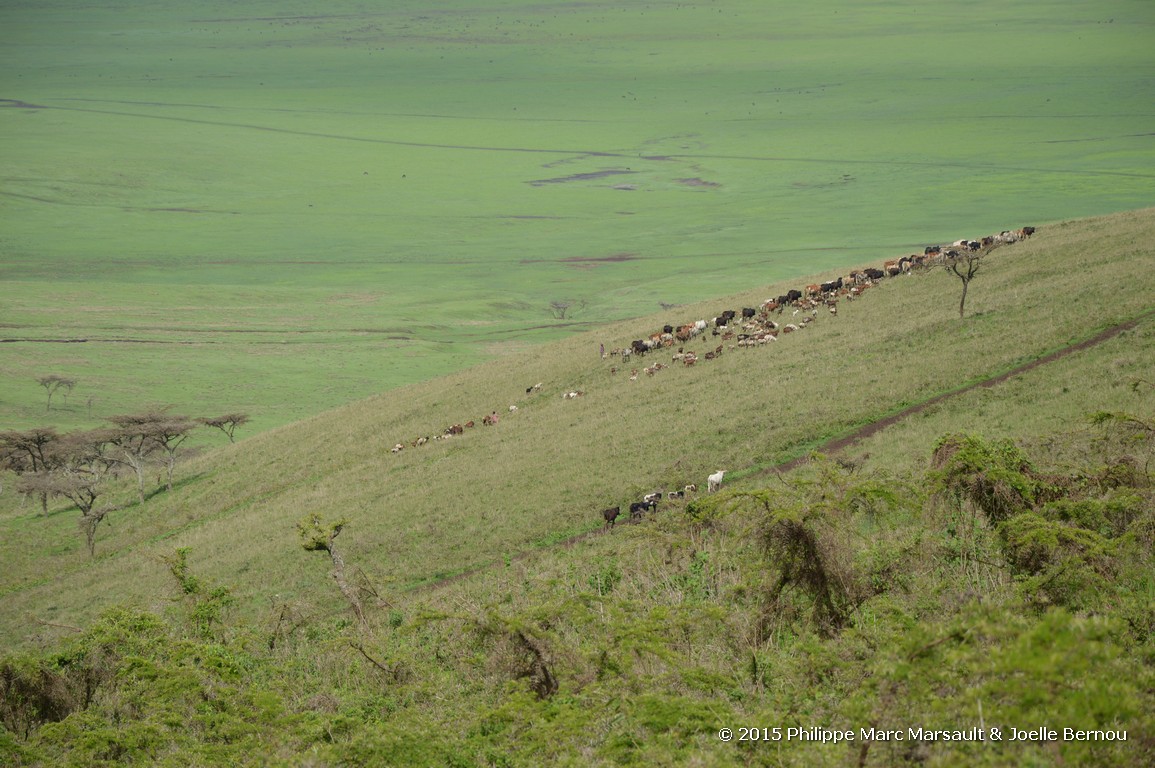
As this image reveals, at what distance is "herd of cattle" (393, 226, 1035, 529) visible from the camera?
39938 mm

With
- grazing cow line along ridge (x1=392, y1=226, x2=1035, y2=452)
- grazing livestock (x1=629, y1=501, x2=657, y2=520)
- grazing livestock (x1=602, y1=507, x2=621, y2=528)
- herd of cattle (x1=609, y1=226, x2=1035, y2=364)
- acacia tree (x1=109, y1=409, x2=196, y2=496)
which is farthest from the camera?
acacia tree (x1=109, y1=409, x2=196, y2=496)

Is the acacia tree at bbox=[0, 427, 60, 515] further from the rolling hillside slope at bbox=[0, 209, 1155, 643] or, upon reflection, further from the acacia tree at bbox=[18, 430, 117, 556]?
the rolling hillside slope at bbox=[0, 209, 1155, 643]

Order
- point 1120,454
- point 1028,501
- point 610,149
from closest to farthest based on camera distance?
point 1028,501 < point 1120,454 < point 610,149

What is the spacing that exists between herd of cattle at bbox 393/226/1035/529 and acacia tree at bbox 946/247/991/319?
0.20 meters

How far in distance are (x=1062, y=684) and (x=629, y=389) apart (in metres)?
31.1

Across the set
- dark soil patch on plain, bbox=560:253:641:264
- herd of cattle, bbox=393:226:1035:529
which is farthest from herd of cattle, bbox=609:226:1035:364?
dark soil patch on plain, bbox=560:253:641:264

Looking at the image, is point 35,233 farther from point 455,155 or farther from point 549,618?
point 549,618

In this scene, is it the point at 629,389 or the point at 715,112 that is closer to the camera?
the point at 629,389

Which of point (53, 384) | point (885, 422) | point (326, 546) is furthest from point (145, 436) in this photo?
point (885, 422)

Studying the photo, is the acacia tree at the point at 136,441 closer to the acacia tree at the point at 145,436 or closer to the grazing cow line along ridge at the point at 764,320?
the acacia tree at the point at 145,436

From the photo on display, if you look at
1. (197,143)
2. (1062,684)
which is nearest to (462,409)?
(1062,684)

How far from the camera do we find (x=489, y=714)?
→ 33.9 feet

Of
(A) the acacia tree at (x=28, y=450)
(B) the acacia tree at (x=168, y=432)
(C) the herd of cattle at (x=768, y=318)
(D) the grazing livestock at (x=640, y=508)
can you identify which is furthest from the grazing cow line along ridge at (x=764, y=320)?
(A) the acacia tree at (x=28, y=450)

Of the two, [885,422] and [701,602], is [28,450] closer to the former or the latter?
[885,422]
